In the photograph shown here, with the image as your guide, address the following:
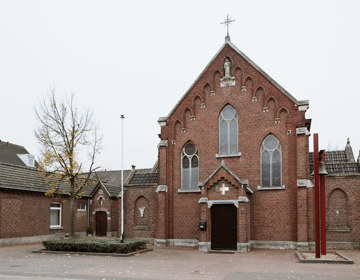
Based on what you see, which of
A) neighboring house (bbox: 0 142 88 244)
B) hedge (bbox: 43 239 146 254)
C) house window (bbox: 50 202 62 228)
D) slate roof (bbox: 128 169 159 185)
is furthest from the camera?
house window (bbox: 50 202 62 228)

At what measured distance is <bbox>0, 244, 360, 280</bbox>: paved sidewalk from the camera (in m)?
13.4

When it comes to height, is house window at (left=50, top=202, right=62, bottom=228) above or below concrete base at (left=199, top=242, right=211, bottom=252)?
above

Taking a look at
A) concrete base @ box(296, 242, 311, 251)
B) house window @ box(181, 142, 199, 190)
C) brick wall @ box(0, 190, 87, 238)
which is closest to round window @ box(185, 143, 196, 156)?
house window @ box(181, 142, 199, 190)

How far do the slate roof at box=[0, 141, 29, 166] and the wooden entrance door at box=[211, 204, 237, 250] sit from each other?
27194 millimetres

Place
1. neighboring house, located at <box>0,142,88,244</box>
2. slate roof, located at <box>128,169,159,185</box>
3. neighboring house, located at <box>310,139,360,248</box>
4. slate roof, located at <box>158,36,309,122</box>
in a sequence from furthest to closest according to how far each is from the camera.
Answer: slate roof, located at <box>128,169,159,185</box>
neighboring house, located at <box>0,142,88,244</box>
slate roof, located at <box>158,36,309,122</box>
neighboring house, located at <box>310,139,360,248</box>

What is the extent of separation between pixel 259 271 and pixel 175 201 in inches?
439

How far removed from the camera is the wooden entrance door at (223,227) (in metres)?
22.0

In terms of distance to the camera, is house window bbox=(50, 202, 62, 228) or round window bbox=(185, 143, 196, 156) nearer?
round window bbox=(185, 143, 196, 156)

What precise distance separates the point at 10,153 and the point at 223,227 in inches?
1187

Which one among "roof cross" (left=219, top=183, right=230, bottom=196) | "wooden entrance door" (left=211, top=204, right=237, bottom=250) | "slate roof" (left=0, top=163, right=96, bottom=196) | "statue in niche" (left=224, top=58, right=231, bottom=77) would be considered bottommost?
"wooden entrance door" (left=211, top=204, right=237, bottom=250)

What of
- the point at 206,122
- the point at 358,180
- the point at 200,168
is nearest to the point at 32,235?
the point at 200,168

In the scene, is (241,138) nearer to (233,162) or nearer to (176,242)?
(233,162)

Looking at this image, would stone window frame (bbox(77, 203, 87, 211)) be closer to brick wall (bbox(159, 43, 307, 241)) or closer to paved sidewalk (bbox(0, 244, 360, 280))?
brick wall (bbox(159, 43, 307, 241))

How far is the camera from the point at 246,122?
24.0 metres
